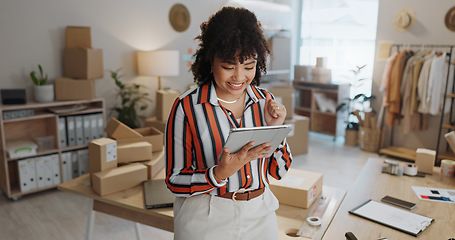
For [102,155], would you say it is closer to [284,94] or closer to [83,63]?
[83,63]

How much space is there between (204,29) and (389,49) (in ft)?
15.5

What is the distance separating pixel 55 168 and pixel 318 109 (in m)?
4.14

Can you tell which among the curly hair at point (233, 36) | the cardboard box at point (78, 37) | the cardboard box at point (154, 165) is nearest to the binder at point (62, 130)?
the cardboard box at point (78, 37)

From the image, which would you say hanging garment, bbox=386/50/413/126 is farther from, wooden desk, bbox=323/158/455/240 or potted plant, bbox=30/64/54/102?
potted plant, bbox=30/64/54/102

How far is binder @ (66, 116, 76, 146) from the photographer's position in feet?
12.7

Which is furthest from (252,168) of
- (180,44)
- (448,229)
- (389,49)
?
(389,49)

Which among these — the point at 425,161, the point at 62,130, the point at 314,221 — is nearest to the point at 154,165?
the point at 314,221

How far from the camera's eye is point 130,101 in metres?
4.71

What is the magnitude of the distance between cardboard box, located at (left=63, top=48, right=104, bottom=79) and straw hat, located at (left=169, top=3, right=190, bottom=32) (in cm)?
136

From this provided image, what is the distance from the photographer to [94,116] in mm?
4027

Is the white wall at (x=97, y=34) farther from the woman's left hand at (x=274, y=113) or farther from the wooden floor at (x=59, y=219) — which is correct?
the woman's left hand at (x=274, y=113)

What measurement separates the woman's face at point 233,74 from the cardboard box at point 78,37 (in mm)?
3232

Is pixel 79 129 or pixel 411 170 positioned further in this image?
pixel 79 129

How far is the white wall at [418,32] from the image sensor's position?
15.9ft
